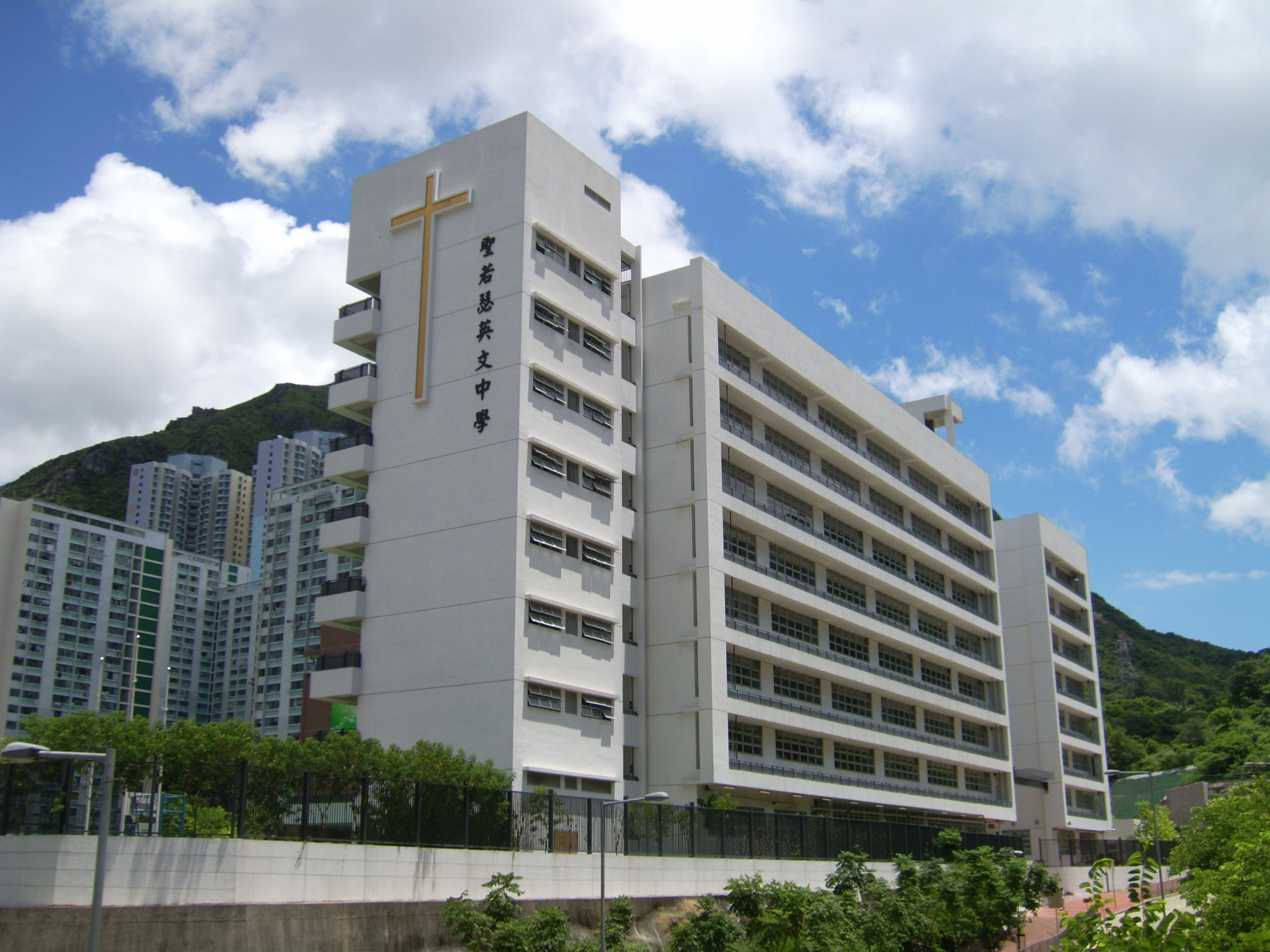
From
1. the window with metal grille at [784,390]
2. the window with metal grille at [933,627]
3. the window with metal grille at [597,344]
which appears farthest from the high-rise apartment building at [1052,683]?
the window with metal grille at [597,344]

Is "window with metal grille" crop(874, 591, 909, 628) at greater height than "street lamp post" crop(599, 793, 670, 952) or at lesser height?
greater

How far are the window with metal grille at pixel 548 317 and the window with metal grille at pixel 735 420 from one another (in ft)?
29.4

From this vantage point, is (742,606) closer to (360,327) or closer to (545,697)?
(545,697)

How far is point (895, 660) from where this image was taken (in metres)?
68.1

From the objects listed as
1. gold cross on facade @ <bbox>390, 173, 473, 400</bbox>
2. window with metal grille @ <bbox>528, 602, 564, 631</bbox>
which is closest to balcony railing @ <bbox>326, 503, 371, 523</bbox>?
gold cross on facade @ <bbox>390, 173, 473, 400</bbox>

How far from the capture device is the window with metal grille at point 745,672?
52781 mm

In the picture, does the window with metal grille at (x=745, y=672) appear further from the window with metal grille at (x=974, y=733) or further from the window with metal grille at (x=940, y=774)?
the window with metal grille at (x=974, y=733)

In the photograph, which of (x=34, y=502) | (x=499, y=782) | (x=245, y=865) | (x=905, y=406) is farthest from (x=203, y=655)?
(x=245, y=865)

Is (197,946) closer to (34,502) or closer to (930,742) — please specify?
(930,742)

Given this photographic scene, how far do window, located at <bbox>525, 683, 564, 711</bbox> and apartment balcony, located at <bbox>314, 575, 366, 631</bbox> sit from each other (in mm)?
7941

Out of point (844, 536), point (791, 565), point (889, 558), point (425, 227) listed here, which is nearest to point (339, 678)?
point (425, 227)

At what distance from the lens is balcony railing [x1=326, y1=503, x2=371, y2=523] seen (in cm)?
4712

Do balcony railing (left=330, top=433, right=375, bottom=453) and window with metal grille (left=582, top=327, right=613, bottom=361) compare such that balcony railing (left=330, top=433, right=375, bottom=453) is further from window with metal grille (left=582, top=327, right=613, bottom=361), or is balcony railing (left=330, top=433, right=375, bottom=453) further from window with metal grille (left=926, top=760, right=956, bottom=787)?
window with metal grille (left=926, top=760, right=956, bottom=787)

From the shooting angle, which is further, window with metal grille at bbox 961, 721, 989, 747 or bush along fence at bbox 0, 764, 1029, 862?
window with metal grille at bbox 961, 721, 989, 747
